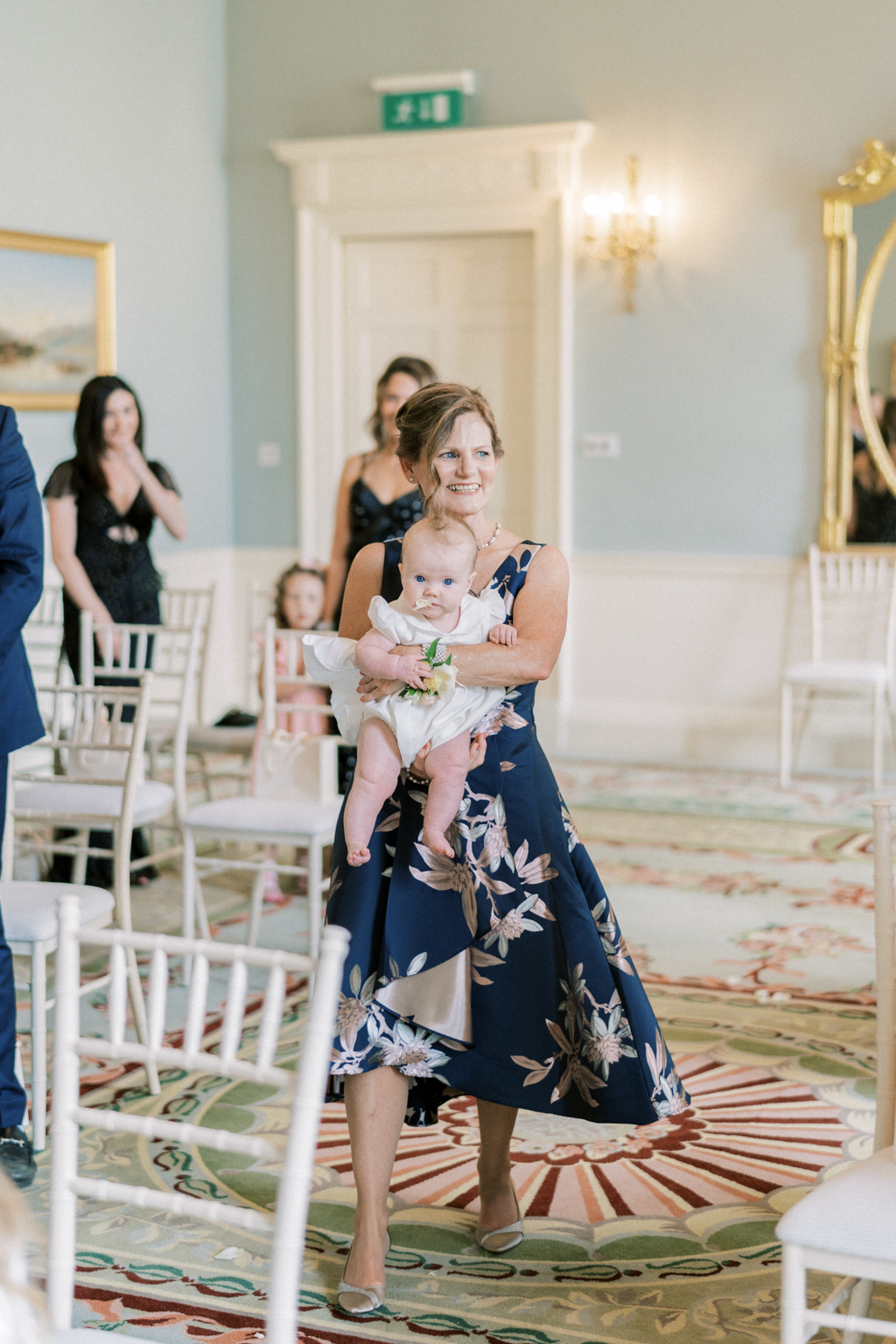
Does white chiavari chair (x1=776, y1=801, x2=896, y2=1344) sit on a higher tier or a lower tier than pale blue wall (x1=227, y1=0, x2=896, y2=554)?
lower

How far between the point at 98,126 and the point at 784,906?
15.7 ft

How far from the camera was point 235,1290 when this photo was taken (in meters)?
2.36

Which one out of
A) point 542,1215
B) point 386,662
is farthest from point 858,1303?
point 386,662

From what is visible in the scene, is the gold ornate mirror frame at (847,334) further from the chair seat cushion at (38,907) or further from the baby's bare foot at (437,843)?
the baby's bare foot at (437,843)

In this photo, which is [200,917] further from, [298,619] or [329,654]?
[329,654]

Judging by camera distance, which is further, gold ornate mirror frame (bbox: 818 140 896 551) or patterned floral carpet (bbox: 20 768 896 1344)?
gold ornate mirror frame (bbox: 818 140 896 551)

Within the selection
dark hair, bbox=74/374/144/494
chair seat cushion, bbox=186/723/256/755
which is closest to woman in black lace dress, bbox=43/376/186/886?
dark hair, bbox=74/374/144/494

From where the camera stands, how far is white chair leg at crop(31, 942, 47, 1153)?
9.14 feet

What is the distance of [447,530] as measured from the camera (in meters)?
2.16

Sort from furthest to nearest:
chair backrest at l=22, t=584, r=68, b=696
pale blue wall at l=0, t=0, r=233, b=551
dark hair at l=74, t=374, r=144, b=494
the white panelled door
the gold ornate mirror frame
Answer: the white panelled door, the gold ornate mirror frame, pale blue wall at l=0, t=0, r=233, b=551, chair backrest at l=22, t=584, r=68, b=696, dark hair at l=74, t=374, r=144, b=494

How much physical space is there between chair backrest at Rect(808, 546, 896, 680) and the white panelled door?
5.09 feet

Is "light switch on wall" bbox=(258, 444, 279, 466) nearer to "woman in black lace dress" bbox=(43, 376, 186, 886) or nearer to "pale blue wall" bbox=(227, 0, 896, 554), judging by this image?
"pale blue wall" bbox=(227, 0, 896, 554)

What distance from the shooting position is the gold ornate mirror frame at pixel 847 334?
643cm

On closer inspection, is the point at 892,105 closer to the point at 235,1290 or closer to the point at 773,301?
the point at 773,301
